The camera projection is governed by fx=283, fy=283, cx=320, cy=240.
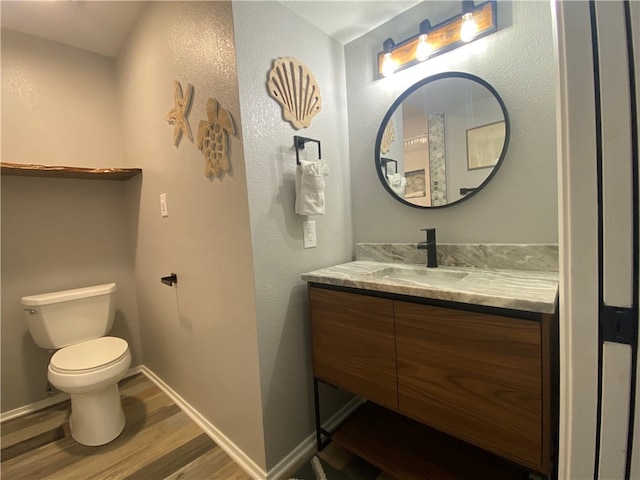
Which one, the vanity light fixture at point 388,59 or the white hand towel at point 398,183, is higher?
the vanity light fixture at point 388,59

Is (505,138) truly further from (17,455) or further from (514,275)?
(17,455)

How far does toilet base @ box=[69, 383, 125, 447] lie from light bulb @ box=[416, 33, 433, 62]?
245 centimetres

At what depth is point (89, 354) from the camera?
168cm

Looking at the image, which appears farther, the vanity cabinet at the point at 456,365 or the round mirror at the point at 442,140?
the round mirror at the point at 442,140

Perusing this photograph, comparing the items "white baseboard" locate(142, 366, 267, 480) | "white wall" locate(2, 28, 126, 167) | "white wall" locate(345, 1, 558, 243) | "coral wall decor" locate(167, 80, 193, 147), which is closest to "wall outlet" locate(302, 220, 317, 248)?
"white wall" locate(345, 1, 558, 243)

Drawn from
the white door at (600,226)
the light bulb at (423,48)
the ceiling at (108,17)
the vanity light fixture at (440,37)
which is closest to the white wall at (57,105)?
the ceiling at (108,17)

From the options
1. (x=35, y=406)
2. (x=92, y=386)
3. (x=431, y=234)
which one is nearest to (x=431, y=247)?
(x=431, y=234)

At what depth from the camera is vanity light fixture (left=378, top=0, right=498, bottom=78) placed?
123cm

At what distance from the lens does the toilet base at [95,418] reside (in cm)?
158

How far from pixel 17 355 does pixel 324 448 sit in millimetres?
2114

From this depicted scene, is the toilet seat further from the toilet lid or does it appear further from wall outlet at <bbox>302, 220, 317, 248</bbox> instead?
wall outlet at <bbox>302, 220, 317, 248</bbox>

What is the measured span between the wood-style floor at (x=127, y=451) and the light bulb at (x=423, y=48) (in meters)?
2.19

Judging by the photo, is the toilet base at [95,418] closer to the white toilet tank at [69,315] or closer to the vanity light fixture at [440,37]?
the white toilet tank at [69,315]

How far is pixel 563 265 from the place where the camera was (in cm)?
56
